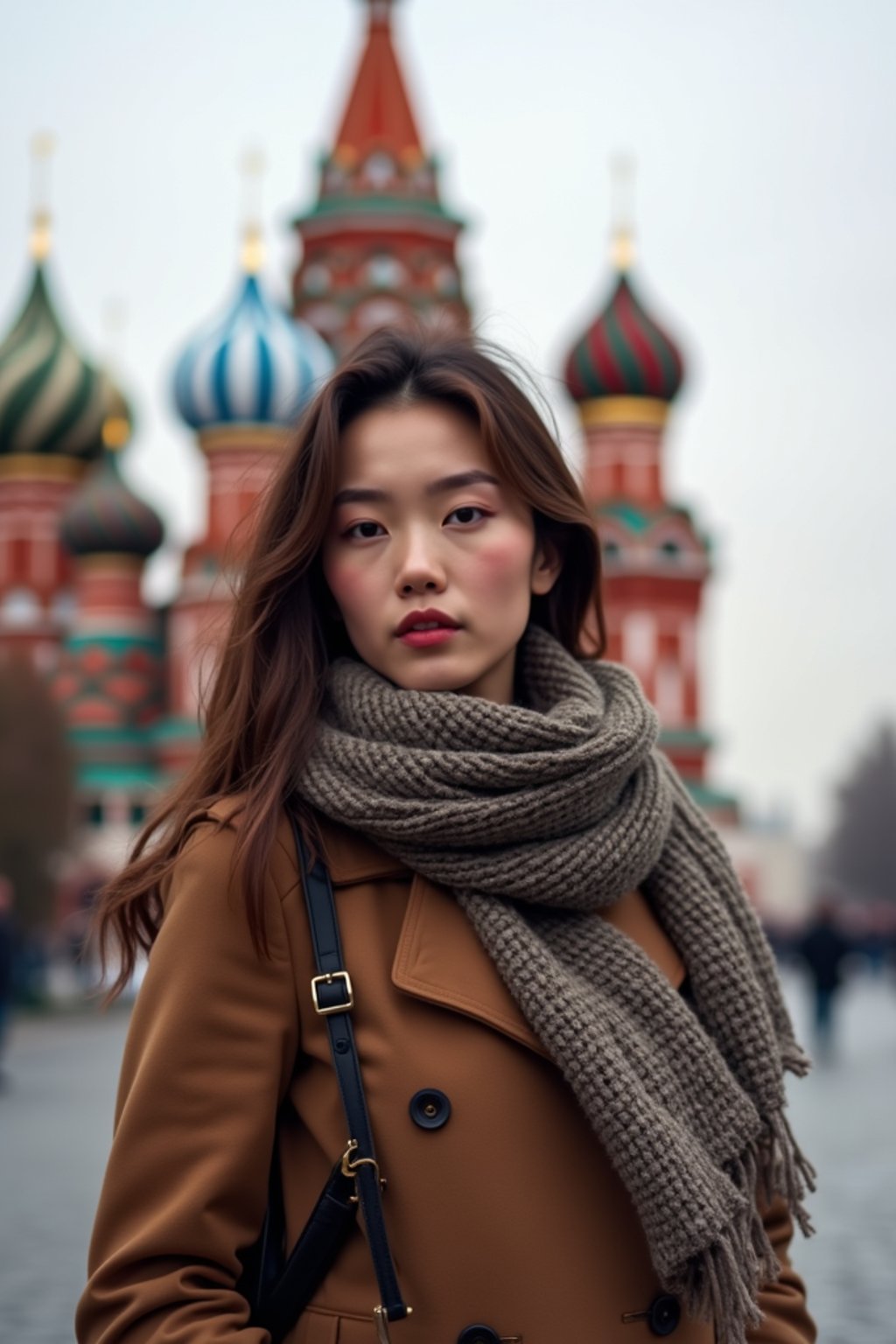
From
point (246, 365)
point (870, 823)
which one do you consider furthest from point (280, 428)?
point (870, 823)

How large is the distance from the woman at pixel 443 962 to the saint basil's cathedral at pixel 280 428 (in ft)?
114

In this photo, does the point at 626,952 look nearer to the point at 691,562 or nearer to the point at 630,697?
the point at 630,697

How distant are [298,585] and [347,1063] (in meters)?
0.59

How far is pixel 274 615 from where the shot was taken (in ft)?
8.32

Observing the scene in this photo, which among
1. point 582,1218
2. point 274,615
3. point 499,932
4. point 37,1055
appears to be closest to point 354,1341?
point 582,1218

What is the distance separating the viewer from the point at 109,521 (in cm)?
4228

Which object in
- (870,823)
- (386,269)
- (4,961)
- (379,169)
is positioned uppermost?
(379,169)

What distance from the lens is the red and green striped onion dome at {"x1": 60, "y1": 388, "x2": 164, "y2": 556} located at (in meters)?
42.3

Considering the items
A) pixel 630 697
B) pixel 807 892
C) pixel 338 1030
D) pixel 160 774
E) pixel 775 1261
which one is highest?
pixel 630 697

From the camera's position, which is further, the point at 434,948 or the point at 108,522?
the point at 108,522

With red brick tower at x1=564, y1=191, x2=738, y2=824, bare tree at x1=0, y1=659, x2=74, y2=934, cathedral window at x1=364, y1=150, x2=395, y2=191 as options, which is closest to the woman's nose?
bare tree at x1=0, y1=659, x2=74, y2=934

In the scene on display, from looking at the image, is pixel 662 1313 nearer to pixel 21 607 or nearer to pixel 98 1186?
pixel 98 1186

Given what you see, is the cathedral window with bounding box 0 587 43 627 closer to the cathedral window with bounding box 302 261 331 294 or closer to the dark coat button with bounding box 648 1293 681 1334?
the cathedral window with bounding box 302 261 331 294

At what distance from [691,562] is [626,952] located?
3833 centimetres
